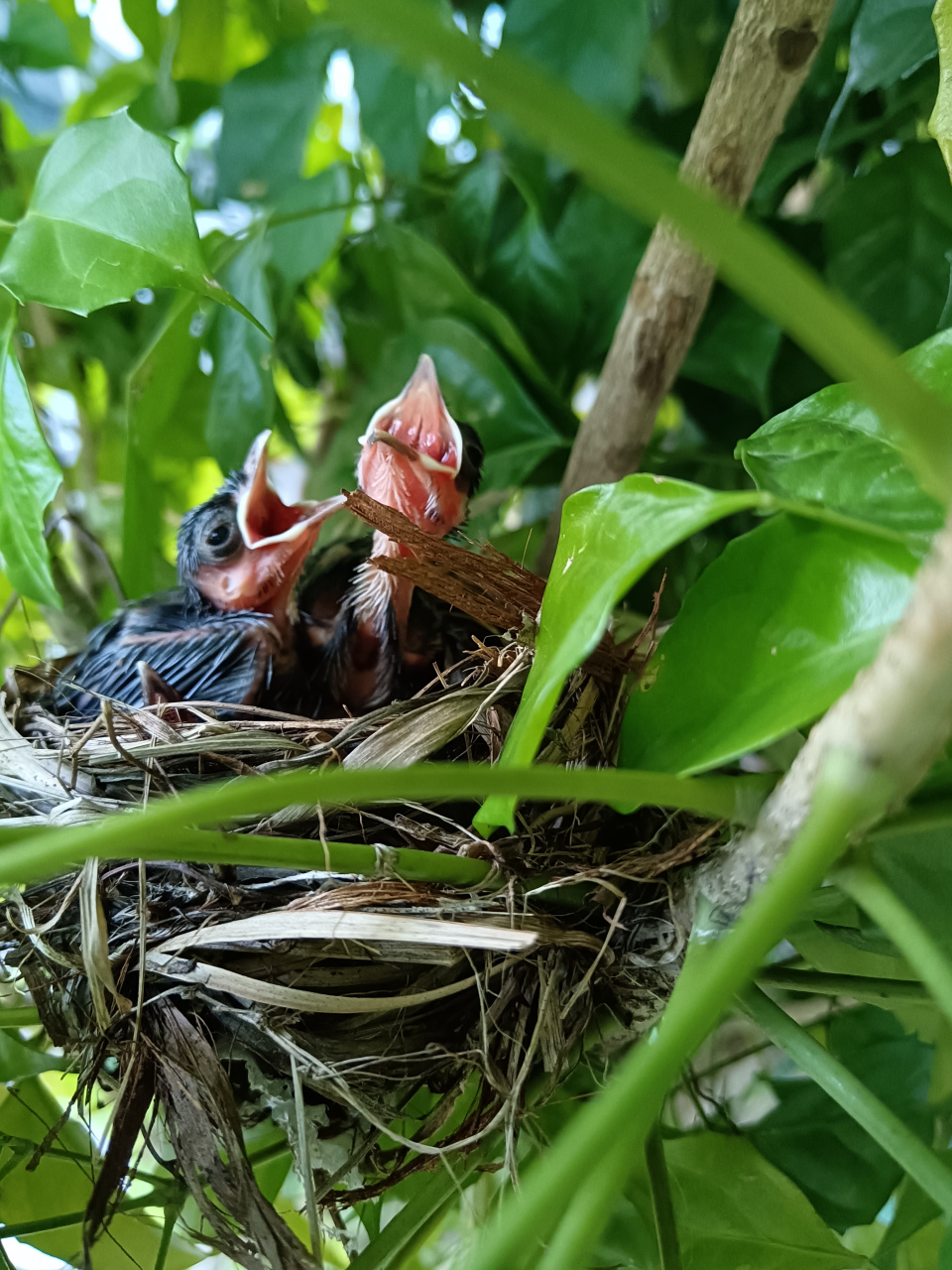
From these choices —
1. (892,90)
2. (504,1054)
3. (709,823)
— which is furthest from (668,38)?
(504,1054)

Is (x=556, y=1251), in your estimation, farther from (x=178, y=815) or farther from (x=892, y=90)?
(x=892, y=90)

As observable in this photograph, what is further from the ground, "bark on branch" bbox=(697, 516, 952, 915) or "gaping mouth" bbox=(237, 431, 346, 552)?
"gaping mouth" bbox=(237, 431, 346, 552)

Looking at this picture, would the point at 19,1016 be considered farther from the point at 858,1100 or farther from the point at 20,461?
the point at 858,1100

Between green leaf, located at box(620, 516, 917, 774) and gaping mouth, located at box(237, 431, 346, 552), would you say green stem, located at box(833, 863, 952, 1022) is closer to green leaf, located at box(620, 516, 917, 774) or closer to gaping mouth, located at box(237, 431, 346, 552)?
green leaf, located at box(620, 516, 917, 774)

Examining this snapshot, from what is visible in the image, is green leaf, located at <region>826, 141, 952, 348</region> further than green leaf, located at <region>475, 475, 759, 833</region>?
Yes

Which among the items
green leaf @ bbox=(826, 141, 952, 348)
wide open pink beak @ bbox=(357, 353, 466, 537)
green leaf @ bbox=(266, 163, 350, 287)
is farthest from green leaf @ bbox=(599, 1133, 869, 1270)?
green leaf @ bbox=(266, 163, 350, 287)

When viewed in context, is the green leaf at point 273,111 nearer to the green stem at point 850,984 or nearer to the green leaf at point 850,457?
the green leaf at point 850,457
